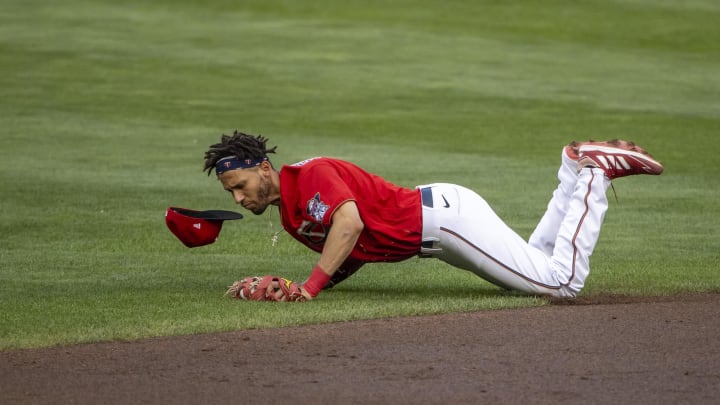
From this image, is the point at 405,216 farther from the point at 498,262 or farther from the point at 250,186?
the point at 250,186

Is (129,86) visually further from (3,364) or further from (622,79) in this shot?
(3,364)

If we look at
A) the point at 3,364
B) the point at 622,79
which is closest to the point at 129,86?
the point at 622,79

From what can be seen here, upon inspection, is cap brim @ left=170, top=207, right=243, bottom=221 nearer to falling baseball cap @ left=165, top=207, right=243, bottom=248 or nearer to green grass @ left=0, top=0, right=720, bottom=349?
falling baseball cap @ left=165, top=207, right=243, bottom=248

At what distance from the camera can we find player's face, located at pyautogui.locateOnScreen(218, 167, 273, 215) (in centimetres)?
689

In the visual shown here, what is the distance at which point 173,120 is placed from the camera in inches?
666

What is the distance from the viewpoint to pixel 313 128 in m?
16.5

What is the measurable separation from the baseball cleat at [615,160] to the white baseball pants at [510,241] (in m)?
0.06

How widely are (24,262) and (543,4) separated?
823 inches

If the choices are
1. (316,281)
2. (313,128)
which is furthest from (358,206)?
(313,128)

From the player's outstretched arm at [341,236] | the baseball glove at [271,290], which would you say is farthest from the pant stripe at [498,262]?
the baseball glove at [271,290]

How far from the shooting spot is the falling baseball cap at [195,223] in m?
7.09

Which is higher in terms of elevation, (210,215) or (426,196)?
(426,196)

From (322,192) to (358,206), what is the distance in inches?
10.8

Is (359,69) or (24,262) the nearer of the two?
(24,262)
